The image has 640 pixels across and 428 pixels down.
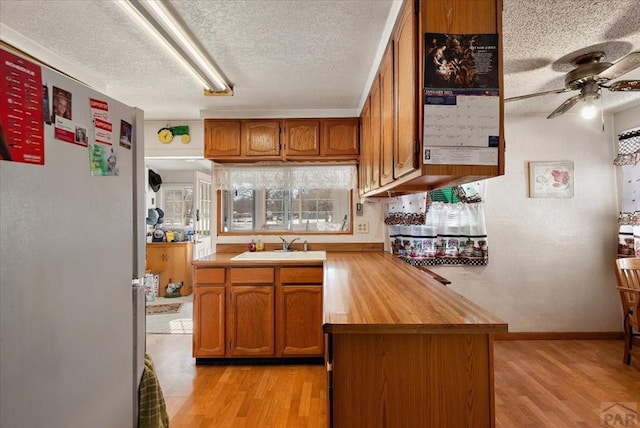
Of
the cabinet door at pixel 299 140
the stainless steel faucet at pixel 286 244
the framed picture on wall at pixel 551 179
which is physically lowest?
the stainless steel faucet at pixel 286 244

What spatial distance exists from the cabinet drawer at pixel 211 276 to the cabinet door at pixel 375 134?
145 centimetres

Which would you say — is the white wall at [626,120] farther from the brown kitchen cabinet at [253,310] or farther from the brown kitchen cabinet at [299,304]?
the brown kitchen cabinet at [253,310]

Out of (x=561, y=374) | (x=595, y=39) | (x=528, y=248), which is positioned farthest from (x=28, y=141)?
(x=528, y=248)

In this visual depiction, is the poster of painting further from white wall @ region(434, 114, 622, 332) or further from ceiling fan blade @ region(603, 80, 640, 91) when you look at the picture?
white wall @ region(434, 114, 622, 332)

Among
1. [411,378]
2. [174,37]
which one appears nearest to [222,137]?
[174,37]

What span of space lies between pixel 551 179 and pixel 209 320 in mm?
3545

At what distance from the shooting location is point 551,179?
11.7 feet

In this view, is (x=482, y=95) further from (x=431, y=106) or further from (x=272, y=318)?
(x=272, y=318)

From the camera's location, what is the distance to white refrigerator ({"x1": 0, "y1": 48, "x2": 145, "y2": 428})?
0.86 metres

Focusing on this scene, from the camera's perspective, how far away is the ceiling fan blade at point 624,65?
5.50 feet

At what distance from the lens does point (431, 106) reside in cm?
130

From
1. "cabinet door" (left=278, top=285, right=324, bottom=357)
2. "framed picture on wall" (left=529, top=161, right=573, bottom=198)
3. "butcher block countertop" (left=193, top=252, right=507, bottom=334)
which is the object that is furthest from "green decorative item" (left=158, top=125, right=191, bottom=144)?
"framed picture on wall" (left=529, top=161, right=573, bottom=198)

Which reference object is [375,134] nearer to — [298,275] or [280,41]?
[280,41]

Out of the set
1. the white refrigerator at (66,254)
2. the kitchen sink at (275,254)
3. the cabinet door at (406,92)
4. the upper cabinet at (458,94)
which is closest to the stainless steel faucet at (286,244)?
the kitchen sink at (275,254)
